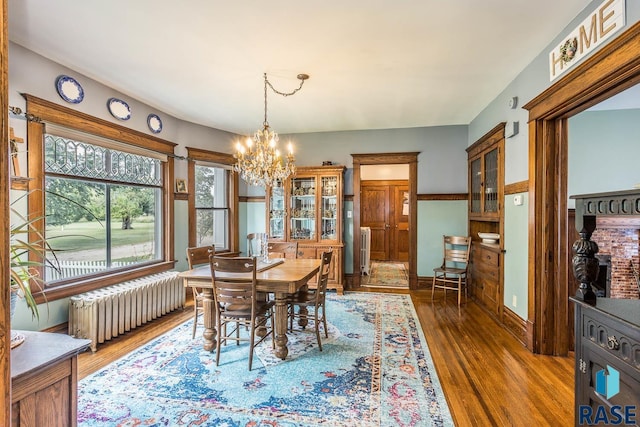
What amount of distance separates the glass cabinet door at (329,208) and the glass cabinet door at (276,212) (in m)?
0.72

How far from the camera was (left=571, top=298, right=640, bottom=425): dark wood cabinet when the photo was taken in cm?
121

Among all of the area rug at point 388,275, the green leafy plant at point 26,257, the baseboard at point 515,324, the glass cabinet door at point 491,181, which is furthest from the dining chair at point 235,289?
the area rug at point 388,275

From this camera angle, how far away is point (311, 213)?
5.28 m

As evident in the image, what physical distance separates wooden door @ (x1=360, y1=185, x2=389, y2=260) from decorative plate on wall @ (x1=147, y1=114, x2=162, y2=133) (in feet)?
17.5

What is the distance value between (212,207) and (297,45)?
3357 mm

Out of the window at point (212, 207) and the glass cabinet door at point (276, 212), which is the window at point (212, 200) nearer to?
the window at point (212, 207)

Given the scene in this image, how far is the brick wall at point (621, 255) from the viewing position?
Answer: 335 centimetres

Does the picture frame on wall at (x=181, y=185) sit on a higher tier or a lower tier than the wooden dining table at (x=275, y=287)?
higher

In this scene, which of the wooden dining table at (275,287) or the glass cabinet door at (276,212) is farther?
the glass cabinet door at (276,212)

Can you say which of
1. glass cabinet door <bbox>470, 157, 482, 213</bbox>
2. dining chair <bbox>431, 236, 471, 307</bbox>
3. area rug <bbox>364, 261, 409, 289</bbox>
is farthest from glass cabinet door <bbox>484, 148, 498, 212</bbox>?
area rug <bbox>364, 261, 409, 289</bbox>

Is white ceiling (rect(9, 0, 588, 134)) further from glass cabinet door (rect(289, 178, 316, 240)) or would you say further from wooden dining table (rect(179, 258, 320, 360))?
wooden dining table (rect(179, 258, 320, 360))

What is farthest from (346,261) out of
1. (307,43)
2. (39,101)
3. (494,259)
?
(39,101)

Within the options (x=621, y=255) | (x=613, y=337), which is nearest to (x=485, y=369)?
(x=613, y=337)

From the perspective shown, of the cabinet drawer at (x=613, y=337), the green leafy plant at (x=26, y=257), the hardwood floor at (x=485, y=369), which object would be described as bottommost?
the hardwood floor at (x=485, y=369)
